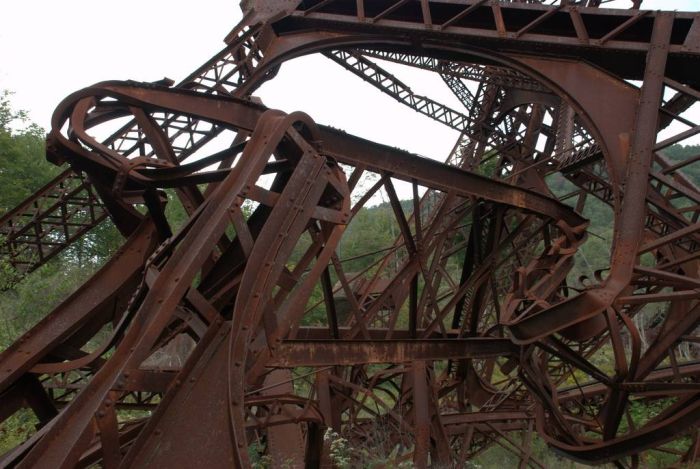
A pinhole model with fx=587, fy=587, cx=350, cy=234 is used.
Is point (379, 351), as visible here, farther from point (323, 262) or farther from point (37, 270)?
point (37, 270)

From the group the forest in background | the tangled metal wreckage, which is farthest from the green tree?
the tangled metal wreckage

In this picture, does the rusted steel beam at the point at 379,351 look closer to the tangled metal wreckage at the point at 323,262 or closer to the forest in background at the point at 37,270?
the tangled metal wreckage at the point at 323,262

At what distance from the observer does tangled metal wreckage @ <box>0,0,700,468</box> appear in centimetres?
405

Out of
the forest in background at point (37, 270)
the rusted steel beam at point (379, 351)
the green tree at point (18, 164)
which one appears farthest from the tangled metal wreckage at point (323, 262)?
the green tree at point (18, 164)

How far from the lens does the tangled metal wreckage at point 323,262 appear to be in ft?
13.3

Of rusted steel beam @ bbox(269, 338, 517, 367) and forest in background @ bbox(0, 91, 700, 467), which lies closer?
rusted steel beam @ bbox(269, 338, 517, 367)

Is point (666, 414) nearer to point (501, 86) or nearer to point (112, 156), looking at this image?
point (112, 156)

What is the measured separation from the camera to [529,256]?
1598cm

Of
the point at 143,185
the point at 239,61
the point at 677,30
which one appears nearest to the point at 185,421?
the point at 143,185

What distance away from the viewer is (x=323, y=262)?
5.01 metres

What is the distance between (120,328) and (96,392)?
29.7 inches

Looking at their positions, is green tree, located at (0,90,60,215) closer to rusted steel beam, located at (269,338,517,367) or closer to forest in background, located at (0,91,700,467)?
forest in background, located at (0,91,700,467)

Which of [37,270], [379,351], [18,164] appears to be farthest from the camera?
[18,164]

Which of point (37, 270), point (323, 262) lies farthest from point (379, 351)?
point (37, 270)
